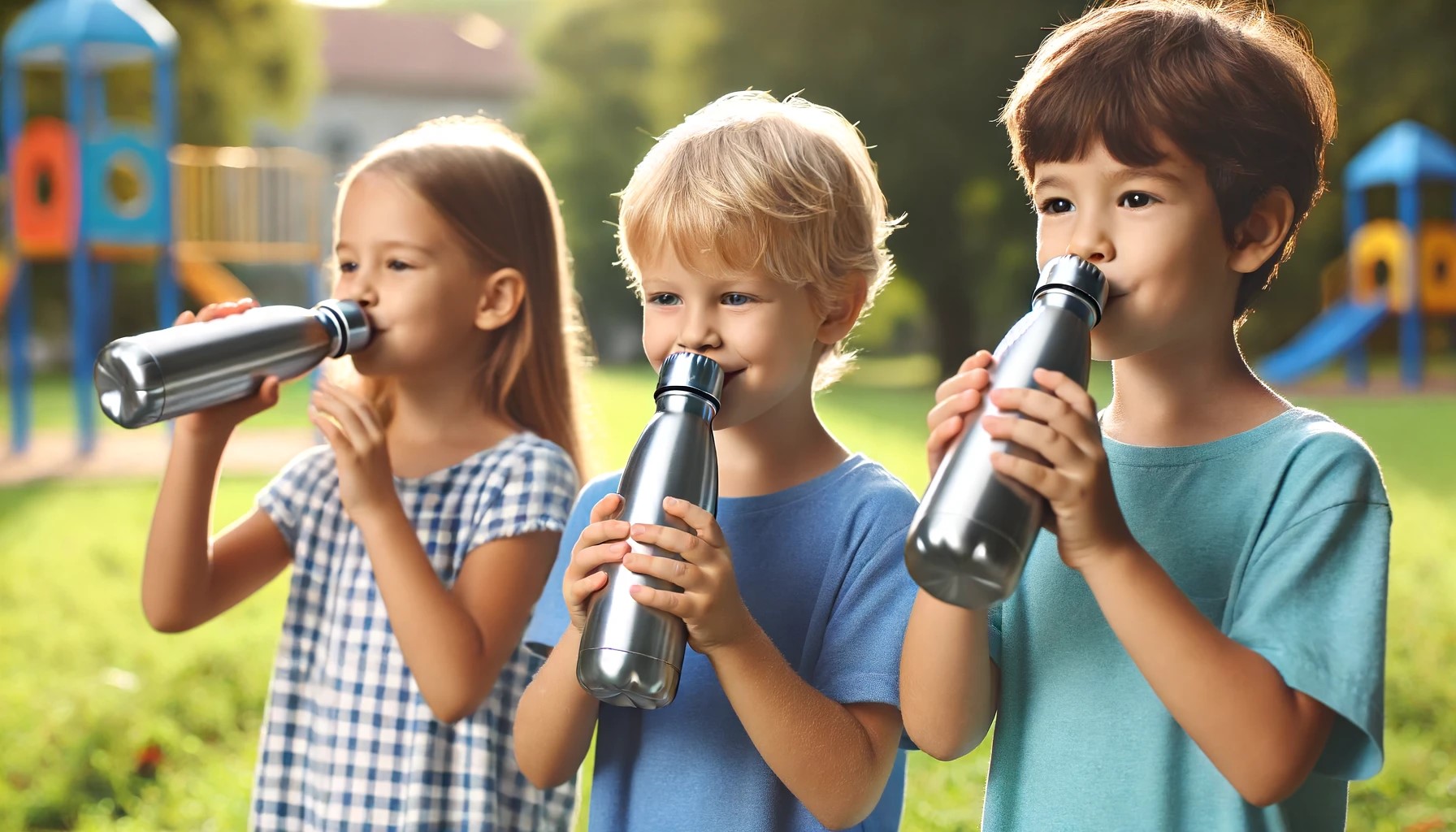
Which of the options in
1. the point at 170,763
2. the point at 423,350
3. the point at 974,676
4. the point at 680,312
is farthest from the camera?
the point at 170,763

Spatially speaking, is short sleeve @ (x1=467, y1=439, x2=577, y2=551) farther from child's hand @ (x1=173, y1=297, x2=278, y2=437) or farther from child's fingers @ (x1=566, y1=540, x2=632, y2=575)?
child's fingers @ (x1=566, y1=540, x2=632, y2=575)

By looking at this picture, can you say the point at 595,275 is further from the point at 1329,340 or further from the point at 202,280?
the point at 202,280

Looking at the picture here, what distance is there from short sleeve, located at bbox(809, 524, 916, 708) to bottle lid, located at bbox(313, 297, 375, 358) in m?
0.78

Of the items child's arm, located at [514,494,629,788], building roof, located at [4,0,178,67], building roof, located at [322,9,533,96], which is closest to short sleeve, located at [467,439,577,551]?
child's arm, located at [514,494,629,788]

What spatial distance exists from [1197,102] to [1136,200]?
111 mm

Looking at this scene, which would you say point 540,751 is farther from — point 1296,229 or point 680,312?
point 1296,229

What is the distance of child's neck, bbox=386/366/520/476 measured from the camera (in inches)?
81.8

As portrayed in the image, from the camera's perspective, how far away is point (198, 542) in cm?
202

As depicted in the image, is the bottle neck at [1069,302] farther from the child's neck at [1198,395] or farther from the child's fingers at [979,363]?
the child's neck at [1198,395]

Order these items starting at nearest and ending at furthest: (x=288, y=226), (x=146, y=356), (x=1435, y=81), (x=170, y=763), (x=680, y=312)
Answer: (x=680, y=312)
(x=146, y=356)
(x=170, y=763)
(x=288, y=226)
(x=1435, y=81)

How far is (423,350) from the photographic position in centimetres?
197

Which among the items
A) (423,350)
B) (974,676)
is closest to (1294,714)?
(974,676)

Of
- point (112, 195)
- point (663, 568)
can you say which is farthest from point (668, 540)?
point (112, 195)

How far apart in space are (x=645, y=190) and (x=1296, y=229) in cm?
69
